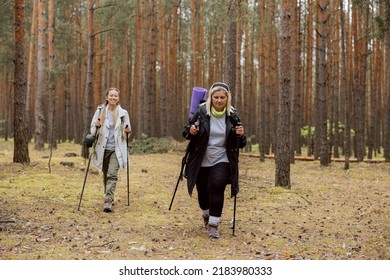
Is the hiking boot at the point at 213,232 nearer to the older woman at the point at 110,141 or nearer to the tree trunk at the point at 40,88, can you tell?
the older woman at the point at 110,141

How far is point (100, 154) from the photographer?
7762 mm

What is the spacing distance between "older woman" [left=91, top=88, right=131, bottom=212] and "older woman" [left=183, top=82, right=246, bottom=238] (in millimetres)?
2110

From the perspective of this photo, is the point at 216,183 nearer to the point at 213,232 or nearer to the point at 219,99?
the point at 213,232

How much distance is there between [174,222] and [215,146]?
5.72 ft

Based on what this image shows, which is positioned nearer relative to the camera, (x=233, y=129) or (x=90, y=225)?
(x=233, y=129)

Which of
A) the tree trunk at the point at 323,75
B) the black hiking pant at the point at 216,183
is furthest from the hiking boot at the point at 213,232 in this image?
the tree trunk at the point at 323,75

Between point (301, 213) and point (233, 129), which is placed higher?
point (233, 129)

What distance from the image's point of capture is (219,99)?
5918 millimetres

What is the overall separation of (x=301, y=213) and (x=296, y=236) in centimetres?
181

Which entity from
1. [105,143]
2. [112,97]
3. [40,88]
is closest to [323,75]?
[112,97]

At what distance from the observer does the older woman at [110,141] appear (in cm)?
775

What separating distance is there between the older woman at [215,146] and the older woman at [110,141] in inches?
83.1
